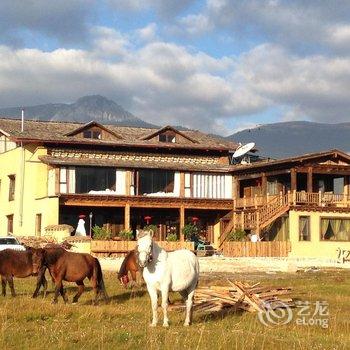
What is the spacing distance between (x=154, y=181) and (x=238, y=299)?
119 feet

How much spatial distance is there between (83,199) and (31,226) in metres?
5.06

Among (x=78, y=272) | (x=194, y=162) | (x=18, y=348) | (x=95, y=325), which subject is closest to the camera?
(x=18, y=348)

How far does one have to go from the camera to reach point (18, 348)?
12781 millimetres

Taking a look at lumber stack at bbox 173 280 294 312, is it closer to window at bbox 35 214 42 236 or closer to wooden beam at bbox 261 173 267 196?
wooden beam at bbox 261 173 267 196

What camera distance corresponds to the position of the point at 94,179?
52.6 meters

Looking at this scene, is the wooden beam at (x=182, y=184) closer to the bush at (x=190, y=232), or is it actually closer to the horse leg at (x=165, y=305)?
the bush at (x=190, y=232)

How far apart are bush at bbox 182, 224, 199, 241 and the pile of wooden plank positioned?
3269 centimetres

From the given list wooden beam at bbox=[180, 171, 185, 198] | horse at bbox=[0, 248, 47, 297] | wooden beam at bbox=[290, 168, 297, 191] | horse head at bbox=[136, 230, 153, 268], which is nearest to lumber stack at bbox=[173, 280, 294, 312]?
horse head at bbox=[136, 230, 153, 268]

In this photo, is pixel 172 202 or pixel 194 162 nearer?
pixel 172 202

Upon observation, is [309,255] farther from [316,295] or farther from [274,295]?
[274,295]

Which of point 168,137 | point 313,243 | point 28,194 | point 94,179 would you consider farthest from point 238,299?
point 168,137

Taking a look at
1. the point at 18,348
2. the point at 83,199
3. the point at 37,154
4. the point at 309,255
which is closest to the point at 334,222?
the point at 309,255

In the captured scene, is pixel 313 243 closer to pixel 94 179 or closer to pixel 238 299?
pixel 94 179

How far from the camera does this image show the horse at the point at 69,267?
63.2ft
